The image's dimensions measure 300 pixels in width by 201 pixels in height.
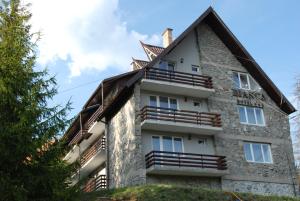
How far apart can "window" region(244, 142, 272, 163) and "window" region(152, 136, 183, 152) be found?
4537 mm

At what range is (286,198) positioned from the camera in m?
25.0

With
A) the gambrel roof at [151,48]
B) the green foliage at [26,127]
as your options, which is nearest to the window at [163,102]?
the gambrel roof at [151,48]

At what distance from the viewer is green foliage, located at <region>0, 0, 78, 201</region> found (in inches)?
562

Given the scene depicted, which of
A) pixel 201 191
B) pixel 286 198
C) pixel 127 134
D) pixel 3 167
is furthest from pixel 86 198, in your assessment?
pixel 286 198

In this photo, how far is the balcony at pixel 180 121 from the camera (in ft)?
87.3

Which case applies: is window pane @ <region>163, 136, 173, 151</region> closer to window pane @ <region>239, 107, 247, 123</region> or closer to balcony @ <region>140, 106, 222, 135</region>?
balcony @ <region>140, 106, 222, 135</region>

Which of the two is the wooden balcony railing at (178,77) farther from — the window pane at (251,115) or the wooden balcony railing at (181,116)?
the window pane at (251,115)

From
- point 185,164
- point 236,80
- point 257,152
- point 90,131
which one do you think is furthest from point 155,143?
point 236,80

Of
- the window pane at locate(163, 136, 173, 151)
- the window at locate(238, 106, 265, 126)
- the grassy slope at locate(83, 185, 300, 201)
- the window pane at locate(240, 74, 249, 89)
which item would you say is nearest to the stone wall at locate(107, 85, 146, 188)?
the window pane at locate(163, 136, 173, 151)

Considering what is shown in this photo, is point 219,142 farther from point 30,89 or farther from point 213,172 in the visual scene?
point 30,89

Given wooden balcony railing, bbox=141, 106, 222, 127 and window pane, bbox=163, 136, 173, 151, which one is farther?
window pane, bbox=163, 136, 173, 151

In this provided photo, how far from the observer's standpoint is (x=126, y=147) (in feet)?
89.9

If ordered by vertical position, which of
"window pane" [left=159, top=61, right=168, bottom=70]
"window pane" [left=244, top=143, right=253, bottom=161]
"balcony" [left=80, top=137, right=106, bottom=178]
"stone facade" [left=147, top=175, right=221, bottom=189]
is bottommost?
"stone facade" [left=147, top=175, right=221, bottom=189]

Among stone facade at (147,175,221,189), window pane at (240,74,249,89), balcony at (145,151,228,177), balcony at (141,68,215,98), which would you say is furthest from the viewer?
window pane at (240,74,249,89)
